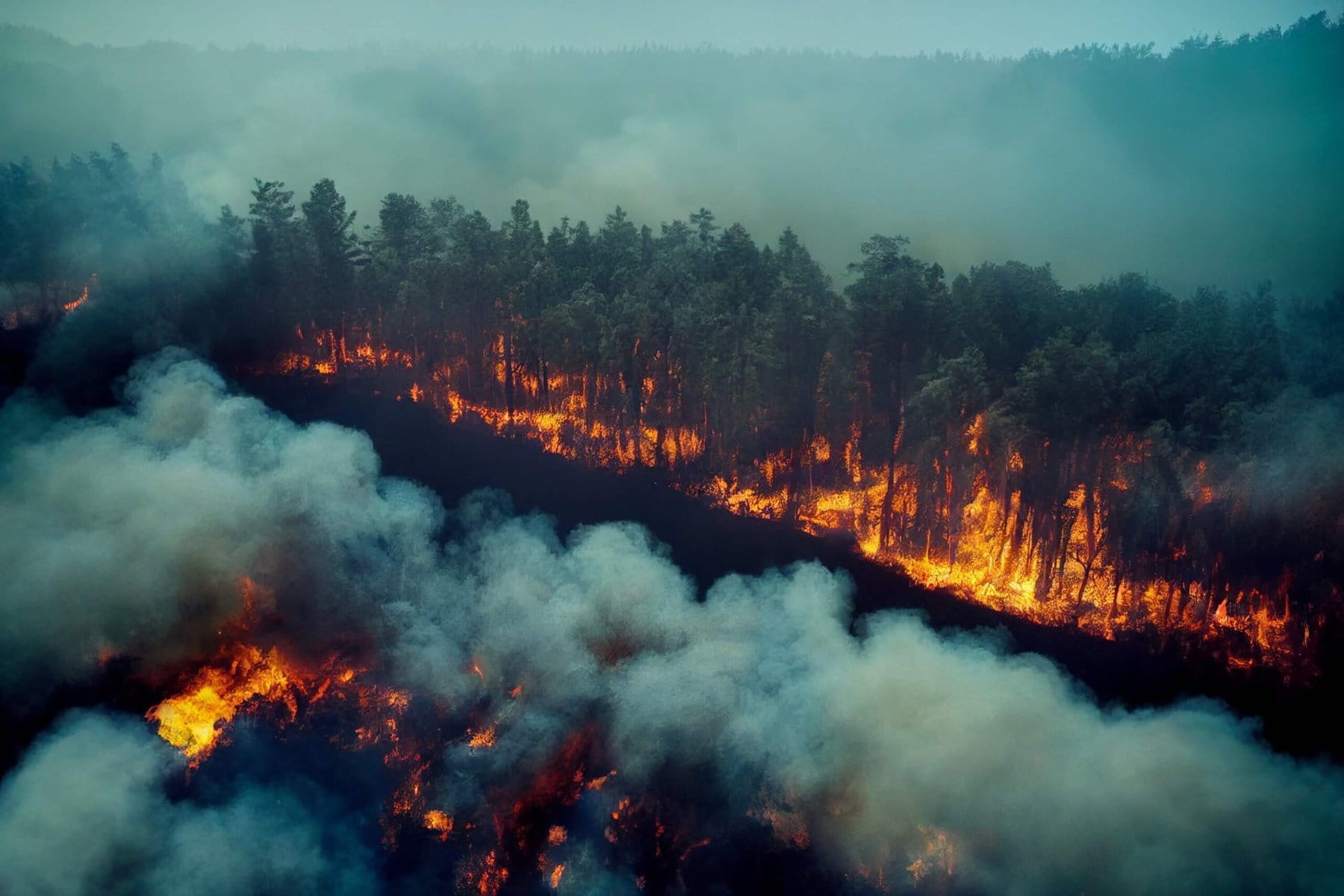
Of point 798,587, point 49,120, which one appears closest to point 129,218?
point 49,120

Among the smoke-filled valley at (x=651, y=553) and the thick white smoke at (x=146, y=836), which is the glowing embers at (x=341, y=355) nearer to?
the smoke-filled valley at (x=651, y=553)

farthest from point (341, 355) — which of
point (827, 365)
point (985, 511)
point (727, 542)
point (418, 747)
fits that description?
point (985, 511)

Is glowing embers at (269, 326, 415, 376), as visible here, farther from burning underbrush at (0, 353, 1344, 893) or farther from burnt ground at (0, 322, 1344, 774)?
burning underbrush at (0, 353, 1344, 893)

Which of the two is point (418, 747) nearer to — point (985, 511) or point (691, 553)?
point (691, 553)

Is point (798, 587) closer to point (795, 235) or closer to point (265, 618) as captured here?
point (795, 235)

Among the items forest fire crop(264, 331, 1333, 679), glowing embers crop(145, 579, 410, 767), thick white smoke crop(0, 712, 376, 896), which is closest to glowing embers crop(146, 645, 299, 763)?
glowing embers crop(145, 579, 410, 767)

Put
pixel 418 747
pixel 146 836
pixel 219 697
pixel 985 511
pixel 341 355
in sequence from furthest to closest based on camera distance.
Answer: pixel 341 355 → pixel 985 511 → pixel 219 697 → pixel 418 747 → pixel 146 836
